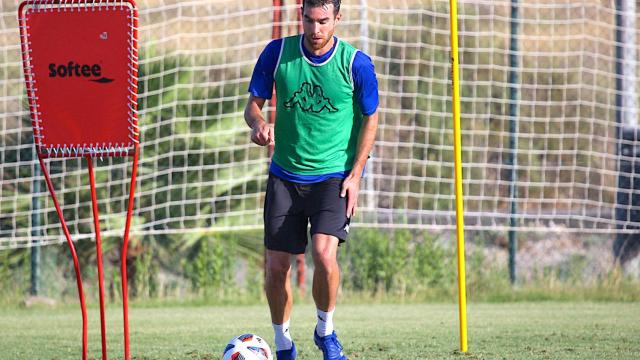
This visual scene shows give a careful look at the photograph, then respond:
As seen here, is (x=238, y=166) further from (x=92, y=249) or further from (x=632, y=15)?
(x=632, y=15)

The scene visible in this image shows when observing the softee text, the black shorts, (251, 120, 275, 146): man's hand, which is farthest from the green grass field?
the softee text

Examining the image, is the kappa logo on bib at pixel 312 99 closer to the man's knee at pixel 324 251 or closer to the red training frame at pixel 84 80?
the man's knee at pixel 324 251

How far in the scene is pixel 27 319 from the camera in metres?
8.80

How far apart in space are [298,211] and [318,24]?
94 centimetres

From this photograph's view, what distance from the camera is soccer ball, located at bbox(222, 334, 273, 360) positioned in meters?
5.46

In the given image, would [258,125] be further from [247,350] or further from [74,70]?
[247,350]

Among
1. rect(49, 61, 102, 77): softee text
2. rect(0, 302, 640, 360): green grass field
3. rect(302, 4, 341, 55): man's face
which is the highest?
rect(302, 4, 341, 55): man's face

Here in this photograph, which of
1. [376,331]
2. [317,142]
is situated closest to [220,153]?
[376,331]

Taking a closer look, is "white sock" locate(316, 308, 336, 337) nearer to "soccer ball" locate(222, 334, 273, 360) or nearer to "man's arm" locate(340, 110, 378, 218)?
"soccer ball" locate(222, 334, 273, 360)

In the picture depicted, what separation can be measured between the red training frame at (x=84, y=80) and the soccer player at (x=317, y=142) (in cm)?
73

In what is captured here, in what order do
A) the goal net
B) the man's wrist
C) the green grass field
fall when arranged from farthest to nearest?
the goal net < the green grass field < the man's wrist

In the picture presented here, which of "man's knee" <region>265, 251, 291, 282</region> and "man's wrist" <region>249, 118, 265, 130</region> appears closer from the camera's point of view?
"man's wrist" <region>249, 118, 265, 130</region>

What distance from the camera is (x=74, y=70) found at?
199 inches

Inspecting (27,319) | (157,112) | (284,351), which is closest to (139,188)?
(157,112)
